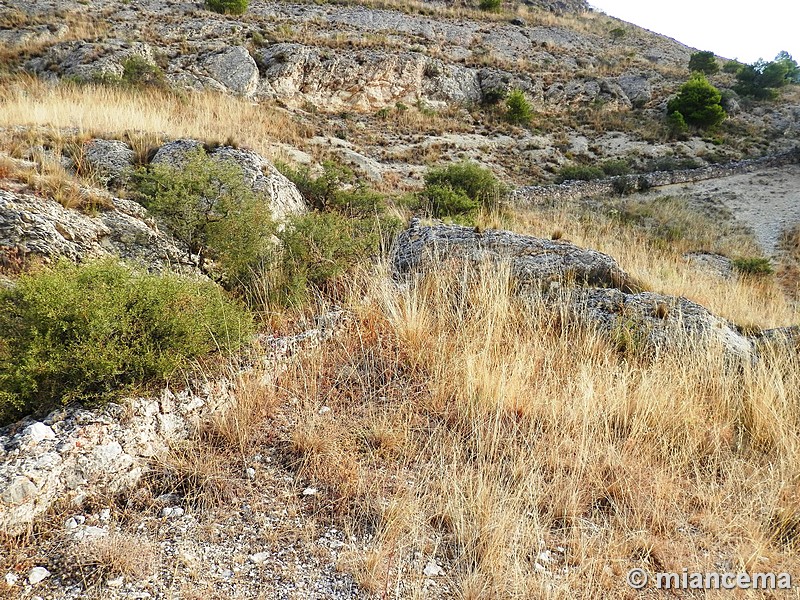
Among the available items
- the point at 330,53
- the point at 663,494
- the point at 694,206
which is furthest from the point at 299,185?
the point at 330,53

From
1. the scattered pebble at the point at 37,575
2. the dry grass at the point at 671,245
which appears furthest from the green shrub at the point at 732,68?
the scattered pebble at the point at 37,575

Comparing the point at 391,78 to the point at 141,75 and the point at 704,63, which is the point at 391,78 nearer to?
the point at 141,75

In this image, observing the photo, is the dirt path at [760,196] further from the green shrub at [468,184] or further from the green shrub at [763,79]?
the green shrub at [763,79]

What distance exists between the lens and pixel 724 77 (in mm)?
38969

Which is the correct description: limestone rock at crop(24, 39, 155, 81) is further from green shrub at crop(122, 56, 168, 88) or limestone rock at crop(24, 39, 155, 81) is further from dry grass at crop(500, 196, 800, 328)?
dry grass at crop(500, 196, 800, 328)

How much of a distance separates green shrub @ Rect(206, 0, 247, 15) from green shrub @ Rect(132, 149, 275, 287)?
3428 centimetres

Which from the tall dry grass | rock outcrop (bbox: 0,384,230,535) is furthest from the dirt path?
rock outcrop (bbox: 0,384,230,535)

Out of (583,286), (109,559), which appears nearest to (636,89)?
(583,286)

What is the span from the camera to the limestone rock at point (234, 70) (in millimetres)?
22734

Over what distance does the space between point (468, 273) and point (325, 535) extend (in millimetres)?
2969

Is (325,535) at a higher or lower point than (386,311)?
lower

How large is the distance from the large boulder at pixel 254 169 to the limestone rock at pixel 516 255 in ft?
6.95

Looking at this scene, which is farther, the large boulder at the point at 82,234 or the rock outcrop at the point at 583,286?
the rock outcrop at the point at 583,286

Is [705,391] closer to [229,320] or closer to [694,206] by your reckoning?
[229,320]
